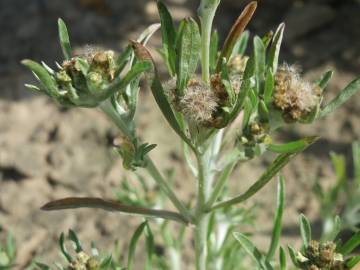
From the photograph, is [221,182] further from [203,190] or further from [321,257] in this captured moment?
[321,257]

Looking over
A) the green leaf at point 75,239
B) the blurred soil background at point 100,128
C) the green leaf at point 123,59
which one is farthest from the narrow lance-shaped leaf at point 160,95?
the blurred soil background at point 100,128

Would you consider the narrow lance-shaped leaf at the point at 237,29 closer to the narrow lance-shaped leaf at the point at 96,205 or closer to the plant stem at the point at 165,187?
the plant stem at the point at 165,187

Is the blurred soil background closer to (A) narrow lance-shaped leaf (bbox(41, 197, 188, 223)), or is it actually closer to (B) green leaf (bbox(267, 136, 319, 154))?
(A) narrow lance-shaped leaf (bbox(41, 197, 188, 223))

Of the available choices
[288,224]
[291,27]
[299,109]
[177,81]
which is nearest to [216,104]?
[177,81]

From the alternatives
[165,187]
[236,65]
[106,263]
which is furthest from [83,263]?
[236,65]

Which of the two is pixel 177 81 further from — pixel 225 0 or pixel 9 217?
pixel 225 0
